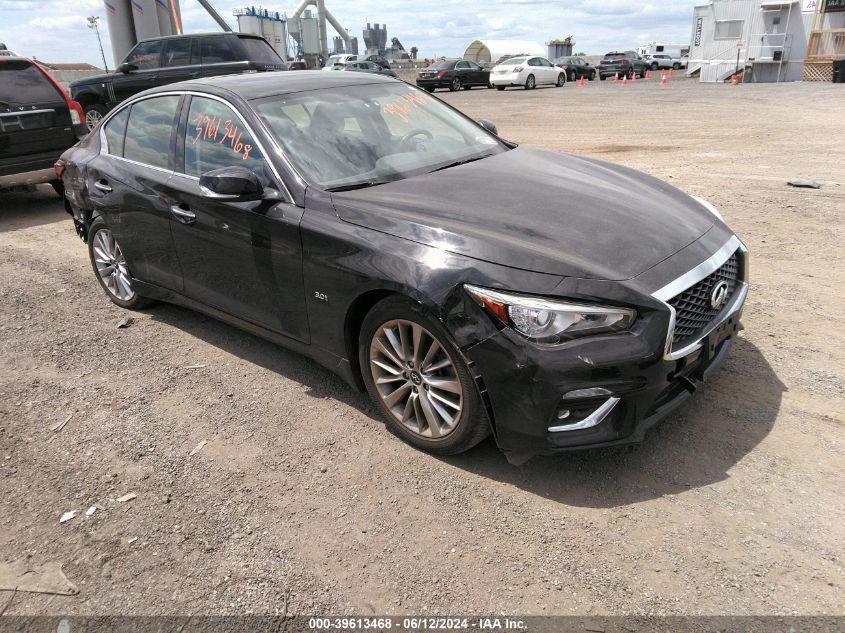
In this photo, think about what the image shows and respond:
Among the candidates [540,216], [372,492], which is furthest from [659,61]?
[372,492]

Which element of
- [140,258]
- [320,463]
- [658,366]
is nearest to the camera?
[658,366]

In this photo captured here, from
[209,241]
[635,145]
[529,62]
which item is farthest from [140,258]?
[529,62]

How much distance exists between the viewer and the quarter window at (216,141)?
3.76 m

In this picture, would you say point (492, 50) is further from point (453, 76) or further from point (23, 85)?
point (23, 85)

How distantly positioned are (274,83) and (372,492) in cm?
266

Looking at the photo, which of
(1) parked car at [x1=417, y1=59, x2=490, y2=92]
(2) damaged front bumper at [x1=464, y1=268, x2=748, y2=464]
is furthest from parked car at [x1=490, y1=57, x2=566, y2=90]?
(2) damaged front bumper at [x1=464, y1=268, x2=748, y2=464]

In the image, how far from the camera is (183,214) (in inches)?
162

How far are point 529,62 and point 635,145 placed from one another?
813 inches


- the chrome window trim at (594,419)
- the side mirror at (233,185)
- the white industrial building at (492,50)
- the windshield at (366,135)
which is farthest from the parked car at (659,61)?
the chrome window trim at (594,419)

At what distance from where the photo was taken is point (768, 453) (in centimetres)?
313

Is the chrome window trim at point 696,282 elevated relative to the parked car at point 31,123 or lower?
lower

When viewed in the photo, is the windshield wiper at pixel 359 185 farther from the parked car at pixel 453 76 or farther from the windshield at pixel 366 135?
the parked car at pixel 453 76

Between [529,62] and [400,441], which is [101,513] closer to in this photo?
[400,441]

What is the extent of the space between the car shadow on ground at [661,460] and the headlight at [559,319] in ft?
2.50
